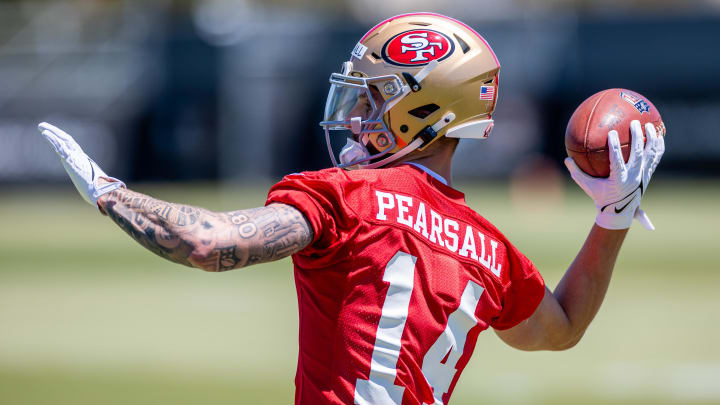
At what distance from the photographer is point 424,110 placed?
330cm

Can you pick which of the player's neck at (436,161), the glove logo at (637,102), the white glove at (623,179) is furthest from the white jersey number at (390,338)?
the glove logo at (637,102)

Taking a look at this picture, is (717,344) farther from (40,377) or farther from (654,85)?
(654,85)

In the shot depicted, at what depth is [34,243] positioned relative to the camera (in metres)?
17.0

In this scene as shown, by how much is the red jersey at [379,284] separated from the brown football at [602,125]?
75cm

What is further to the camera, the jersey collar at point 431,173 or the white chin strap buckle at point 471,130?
the white chin strap buckle at point 471,130

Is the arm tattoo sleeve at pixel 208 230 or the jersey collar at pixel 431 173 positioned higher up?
the jersey collar at pixel 431 173

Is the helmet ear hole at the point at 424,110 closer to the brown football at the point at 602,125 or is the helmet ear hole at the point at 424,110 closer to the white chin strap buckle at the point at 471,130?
the white chin strap buckle at the point at 471,130

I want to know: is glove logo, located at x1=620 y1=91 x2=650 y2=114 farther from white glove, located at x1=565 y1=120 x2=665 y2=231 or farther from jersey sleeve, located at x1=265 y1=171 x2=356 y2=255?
jersey sleeve, located at x1=265 y1=171 x2=356 y2=255

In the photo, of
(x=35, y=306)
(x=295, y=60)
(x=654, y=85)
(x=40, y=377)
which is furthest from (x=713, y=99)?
(x=40, y=377)

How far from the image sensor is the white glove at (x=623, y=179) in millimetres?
3529

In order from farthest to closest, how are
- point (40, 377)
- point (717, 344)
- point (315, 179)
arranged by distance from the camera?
point (717, 344) < point (40, 377) < point (315, 179)

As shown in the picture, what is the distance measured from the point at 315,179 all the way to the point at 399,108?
59cm

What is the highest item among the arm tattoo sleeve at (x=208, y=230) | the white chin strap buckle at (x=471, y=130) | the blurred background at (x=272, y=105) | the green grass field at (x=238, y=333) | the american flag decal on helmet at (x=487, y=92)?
the blurred background at (x=272, y=105)

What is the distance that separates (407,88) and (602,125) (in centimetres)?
84
